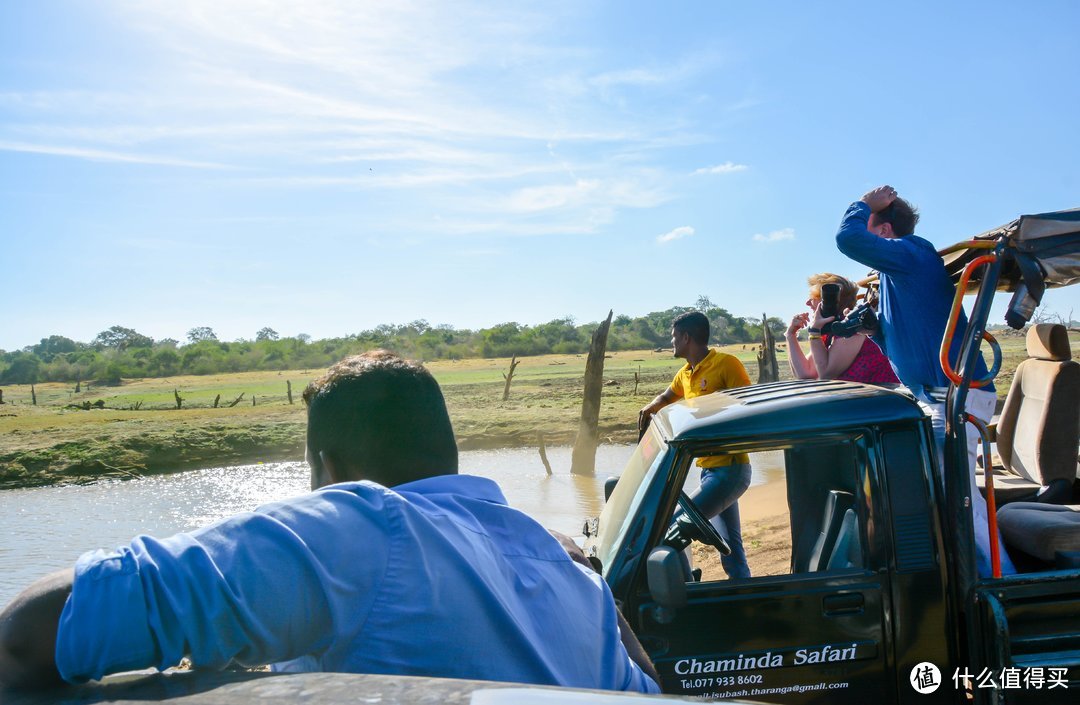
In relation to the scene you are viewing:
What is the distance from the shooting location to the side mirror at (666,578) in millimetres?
3005

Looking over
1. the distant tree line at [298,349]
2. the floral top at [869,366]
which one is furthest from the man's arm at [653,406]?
the distant tree line at [298,349]

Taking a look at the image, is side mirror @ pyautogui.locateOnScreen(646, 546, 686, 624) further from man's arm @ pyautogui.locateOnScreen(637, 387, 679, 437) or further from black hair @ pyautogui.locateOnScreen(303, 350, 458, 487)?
man's arm @ pyautogui.locateOnScreen(637, 387, 679, 437)

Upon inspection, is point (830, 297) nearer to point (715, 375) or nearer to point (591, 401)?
→ point (715, 375)

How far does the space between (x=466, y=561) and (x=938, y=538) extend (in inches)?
98.4

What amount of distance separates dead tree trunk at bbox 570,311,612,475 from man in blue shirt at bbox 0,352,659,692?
15.3 metres

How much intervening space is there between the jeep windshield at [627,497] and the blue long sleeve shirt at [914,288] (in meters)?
1.40

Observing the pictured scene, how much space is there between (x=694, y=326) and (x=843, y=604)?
121 inches

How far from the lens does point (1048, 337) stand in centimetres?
513

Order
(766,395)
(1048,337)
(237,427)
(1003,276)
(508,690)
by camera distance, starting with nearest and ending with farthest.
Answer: (508,690)
(766,395)
(1003,276)
(1048,337)
(237,427)

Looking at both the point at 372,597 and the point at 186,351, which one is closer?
the point at 372,597

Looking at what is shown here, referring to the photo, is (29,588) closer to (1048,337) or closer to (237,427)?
(1048,337)

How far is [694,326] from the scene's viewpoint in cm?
610

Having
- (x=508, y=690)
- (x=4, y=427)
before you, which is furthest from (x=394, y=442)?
(x=4, y=427)

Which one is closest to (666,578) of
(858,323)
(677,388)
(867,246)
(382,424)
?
(382,424)
